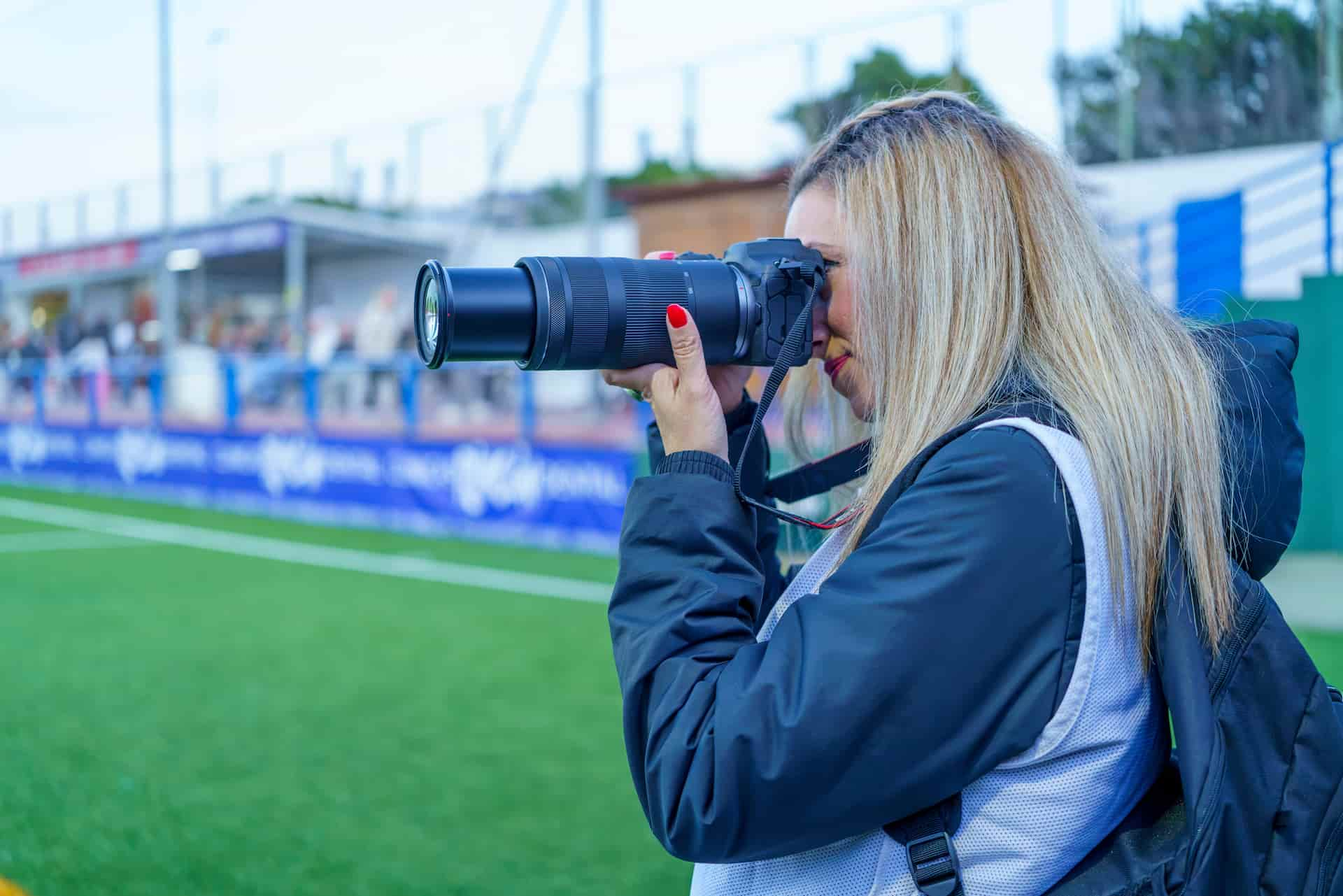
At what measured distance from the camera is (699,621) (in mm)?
1071

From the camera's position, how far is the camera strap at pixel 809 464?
1.24 meters

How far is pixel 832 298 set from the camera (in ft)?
4.26

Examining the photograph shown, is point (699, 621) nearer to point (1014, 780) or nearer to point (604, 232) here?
point (1014, 780)

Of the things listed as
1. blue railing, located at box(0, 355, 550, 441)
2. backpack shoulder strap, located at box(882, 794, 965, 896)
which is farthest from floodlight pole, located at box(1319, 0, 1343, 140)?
backpack shoulder strap, located at box(882, 794, 965, 896)

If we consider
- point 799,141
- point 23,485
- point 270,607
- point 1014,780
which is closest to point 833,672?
point 1014,780

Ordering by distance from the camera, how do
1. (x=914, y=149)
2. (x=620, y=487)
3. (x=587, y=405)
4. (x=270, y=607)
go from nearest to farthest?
(x=914, y=149) → (x=270, y=607) → (x=620, y=487) → (x=587, y=405)

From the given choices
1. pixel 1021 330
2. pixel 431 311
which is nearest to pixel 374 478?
pixel 431 311

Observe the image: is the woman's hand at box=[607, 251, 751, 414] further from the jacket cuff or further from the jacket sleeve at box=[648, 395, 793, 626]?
the jacket cuff

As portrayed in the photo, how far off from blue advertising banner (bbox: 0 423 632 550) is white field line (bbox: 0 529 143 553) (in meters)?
1.73

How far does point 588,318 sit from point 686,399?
0.14 meters

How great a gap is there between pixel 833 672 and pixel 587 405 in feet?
25.5

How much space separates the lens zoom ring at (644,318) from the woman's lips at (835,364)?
19cm

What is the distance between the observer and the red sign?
24.7 m

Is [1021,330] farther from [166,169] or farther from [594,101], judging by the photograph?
[166,169]
